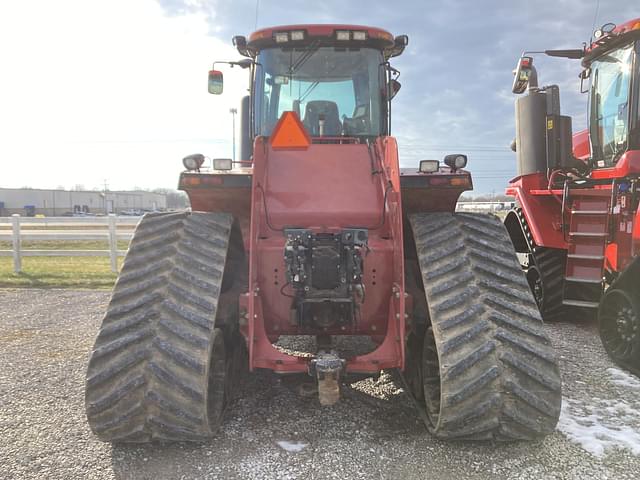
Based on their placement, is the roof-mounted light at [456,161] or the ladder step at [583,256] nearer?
the roof-mounted light at [456,161]

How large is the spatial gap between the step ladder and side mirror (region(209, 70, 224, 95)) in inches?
162

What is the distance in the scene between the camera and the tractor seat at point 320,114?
4.38m

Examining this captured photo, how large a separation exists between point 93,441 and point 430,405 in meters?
2.14

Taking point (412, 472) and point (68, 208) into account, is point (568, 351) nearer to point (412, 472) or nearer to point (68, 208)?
point (412, 472)

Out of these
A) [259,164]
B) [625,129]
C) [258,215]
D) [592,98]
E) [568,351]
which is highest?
[592,98]

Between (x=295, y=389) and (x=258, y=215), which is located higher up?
(x=258, y=215)

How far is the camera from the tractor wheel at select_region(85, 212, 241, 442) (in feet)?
9.33

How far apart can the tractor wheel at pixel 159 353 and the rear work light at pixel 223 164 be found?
2.24 ft

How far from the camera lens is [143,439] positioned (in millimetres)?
2924

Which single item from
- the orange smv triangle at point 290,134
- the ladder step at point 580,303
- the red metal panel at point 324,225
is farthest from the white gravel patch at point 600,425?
the orange smv triangle at point 290,134

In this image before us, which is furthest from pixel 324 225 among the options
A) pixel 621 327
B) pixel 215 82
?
pixel 621 327

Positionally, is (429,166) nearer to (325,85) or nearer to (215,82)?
(325,85)

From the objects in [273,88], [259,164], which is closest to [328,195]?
[259,164]

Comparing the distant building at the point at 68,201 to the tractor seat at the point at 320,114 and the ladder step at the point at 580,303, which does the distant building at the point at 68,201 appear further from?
the ladder step at the point at 580,303
